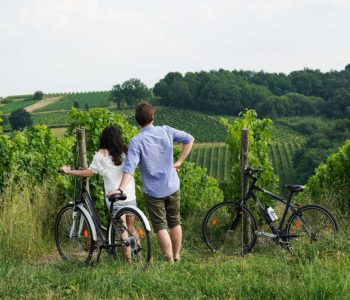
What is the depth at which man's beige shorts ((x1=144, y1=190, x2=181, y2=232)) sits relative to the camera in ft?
19.5

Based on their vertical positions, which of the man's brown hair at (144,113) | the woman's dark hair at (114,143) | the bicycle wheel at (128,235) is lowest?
the bicycle wheel at (128,235)

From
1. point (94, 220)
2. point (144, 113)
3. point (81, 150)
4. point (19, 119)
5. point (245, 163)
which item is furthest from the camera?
point (19, 119)

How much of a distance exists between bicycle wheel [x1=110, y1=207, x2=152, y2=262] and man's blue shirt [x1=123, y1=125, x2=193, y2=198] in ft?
1.12

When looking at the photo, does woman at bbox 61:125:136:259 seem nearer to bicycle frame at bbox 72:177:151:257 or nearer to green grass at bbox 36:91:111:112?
bicycle frame at bbox 72:177:151:257

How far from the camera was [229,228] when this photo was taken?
24.3ft

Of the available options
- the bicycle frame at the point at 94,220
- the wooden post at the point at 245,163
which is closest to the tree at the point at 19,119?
the wooden post at the point at 245,163

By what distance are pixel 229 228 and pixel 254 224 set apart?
504 millimetres

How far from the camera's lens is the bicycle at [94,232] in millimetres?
5793

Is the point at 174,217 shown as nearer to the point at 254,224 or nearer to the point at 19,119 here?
the point at 254,224

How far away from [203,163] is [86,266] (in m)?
71.2

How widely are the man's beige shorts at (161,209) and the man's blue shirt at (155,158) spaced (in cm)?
7

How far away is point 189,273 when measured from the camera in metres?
5.33

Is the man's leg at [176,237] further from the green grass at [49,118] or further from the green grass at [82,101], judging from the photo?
the green grass at [82,101]

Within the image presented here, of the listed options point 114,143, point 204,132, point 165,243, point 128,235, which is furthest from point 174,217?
point 204,132
